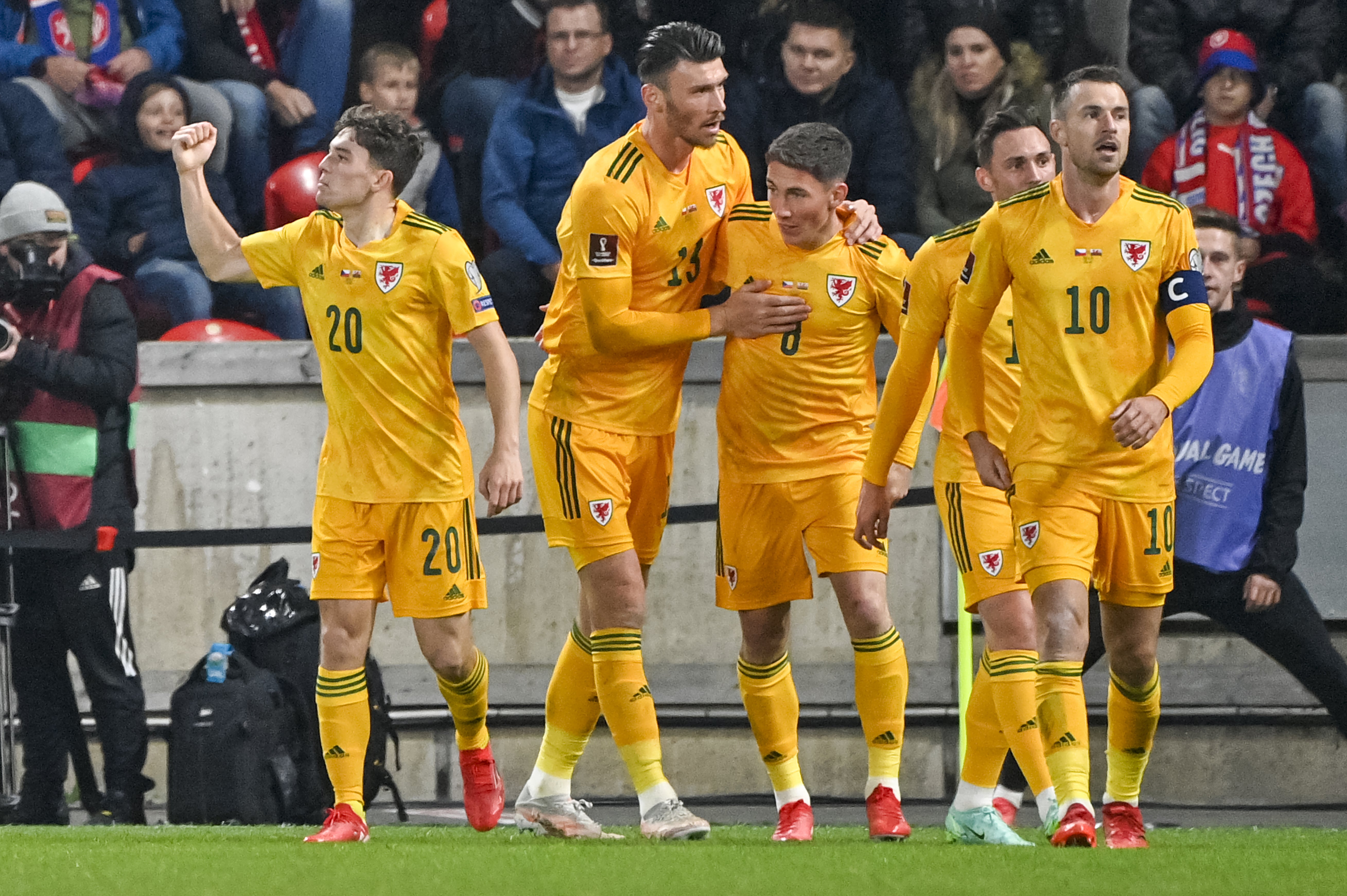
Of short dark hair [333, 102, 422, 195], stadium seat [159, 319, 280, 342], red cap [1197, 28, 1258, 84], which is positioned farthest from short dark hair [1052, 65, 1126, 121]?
stadium seat [159, 319, 280, 342]

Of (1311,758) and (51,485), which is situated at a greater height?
(51,485)

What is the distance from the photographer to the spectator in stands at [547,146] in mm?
9344

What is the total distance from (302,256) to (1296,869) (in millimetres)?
3439

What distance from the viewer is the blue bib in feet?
23.9

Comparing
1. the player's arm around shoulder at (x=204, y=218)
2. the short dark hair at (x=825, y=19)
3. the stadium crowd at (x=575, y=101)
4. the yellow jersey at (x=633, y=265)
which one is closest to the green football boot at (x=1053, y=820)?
the yellow jersey at (x=633, y=265)

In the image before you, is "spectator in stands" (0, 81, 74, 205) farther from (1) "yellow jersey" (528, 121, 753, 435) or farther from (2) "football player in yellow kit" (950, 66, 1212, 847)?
(2) "football player in yellow kit" (950, 66, 1212, 847)

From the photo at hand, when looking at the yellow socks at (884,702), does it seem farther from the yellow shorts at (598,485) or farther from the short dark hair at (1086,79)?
the short dark hair at (1086,79)

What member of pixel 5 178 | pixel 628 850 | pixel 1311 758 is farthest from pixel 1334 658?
pixel 5 178

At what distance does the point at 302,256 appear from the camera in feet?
19.2

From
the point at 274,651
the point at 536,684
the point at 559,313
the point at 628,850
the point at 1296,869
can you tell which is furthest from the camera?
the point at 536,684

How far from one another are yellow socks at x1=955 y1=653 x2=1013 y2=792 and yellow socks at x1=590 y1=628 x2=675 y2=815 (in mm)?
1015

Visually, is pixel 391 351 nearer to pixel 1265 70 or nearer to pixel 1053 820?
pixel 1053 820

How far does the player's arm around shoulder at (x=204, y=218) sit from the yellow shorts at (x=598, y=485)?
1.11 m

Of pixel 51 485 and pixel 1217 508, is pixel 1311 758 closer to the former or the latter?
pixel 1217 508
